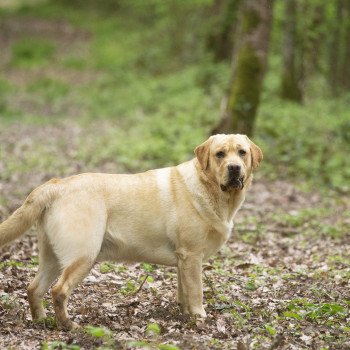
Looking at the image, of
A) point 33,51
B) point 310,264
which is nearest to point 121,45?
point 33,51

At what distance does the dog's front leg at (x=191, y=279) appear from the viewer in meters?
6.02

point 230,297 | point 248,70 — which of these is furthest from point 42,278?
point 248,70

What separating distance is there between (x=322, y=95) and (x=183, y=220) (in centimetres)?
1950

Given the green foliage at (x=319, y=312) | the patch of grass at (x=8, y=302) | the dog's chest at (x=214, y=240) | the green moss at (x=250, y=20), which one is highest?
the green moss at (x=250, y=20)

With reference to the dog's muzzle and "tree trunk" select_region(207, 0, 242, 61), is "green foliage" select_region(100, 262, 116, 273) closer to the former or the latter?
the dog's muzzle

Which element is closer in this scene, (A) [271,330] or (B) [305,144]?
(A) [271,330]

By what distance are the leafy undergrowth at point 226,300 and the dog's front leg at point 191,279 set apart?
0.13 meters

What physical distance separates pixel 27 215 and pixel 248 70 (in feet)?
32.4

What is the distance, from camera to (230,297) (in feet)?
22.5

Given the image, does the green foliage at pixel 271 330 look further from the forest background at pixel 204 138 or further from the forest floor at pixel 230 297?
the forest background at pixel 204 138

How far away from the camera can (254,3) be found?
14172 mm

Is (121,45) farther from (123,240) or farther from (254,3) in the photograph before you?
(123,240)

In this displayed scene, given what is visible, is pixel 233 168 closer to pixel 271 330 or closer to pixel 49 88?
pixel 271 330

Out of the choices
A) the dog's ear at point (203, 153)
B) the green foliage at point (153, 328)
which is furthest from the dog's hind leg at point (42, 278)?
the dog's ear at point (203, 153)
